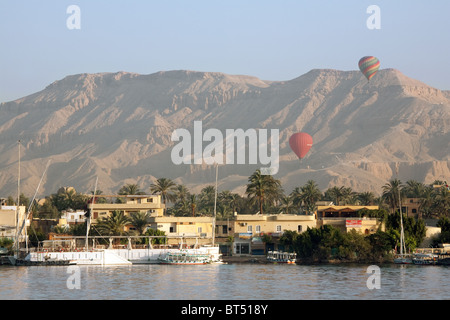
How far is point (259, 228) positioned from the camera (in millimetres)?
131000

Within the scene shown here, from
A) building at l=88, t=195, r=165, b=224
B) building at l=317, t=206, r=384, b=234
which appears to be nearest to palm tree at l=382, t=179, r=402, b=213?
building at l=317, t=206, r=384, b=234

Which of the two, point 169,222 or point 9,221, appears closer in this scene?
point 169,222

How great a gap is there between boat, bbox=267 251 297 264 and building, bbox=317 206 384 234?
9.67 metres

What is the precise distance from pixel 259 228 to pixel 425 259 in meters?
26.6

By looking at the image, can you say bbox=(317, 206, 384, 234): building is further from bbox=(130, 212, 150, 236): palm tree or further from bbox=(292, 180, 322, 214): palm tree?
bbox=(130, 212, 150, 236): palm tree

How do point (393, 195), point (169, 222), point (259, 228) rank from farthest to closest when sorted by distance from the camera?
1. point (393, 195)
2. point (169, 222)
3. point (259, 228)

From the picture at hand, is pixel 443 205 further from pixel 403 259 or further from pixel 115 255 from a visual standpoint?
pixel 115 255

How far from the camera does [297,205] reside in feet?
550

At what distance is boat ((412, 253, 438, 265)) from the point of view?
377 feet

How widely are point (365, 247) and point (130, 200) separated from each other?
4598cm

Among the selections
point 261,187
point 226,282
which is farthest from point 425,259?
point 226,282

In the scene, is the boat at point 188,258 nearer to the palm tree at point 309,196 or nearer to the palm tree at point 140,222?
the palm tree at point 140,222

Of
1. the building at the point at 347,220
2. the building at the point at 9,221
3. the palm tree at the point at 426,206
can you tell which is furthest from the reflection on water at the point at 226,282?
the palm tree at the point at 426,206

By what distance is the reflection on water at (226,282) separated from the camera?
250 feet
